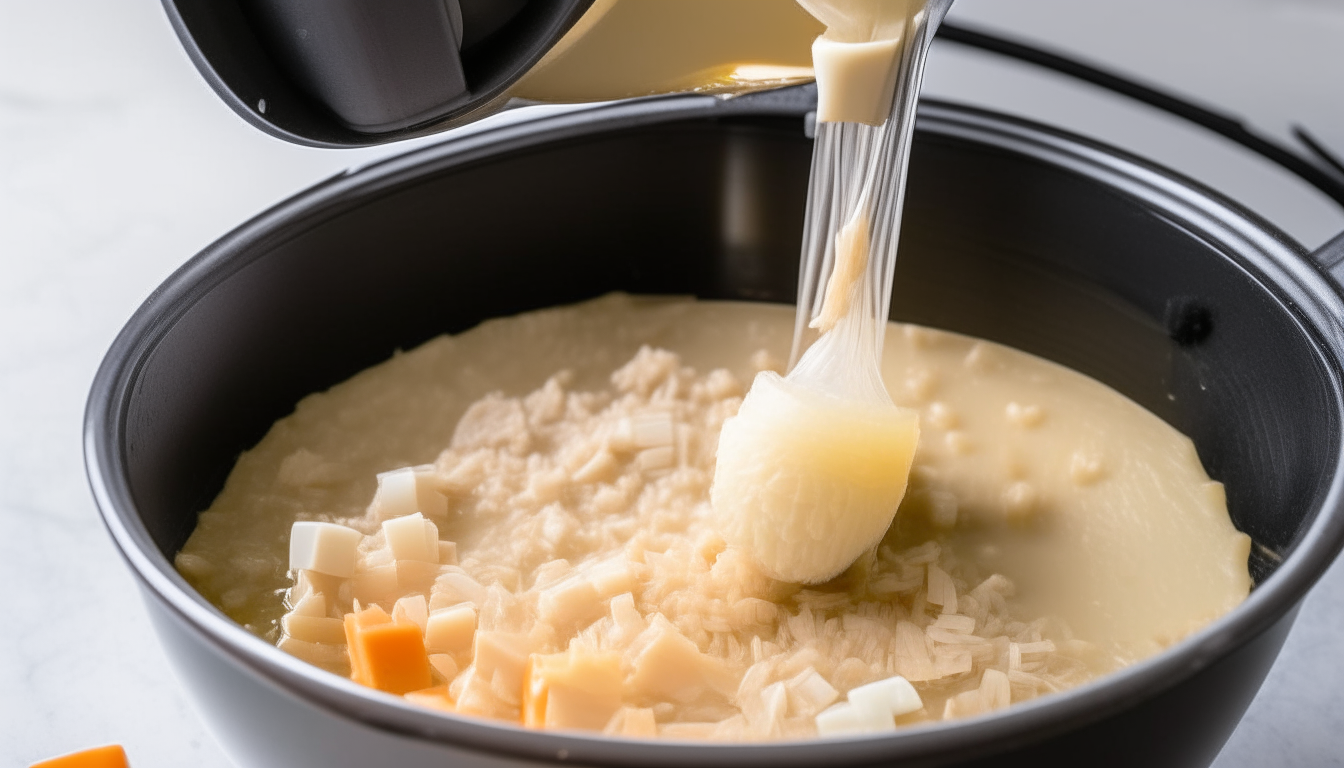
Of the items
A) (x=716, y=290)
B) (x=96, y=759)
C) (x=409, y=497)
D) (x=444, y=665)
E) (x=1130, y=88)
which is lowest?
(x=96, y=759)

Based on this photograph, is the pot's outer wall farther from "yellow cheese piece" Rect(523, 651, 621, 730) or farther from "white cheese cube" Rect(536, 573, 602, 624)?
"white cheese cube" Rect(536, 573, 602, 624)

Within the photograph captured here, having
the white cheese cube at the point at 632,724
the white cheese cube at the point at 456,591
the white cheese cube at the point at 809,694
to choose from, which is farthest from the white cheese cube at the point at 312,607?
the white cheese cube at the point at 809,694

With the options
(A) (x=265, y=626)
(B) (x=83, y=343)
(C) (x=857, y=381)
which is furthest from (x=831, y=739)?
(B) (x=83, y=343)

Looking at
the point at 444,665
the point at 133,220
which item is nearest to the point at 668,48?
the point at 444,665

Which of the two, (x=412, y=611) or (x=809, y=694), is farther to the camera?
(x=412, y=611)

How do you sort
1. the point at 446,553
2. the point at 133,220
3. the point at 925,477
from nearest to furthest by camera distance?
1. the point at 446,553
2. the point at 925,477
3. the point at 133,220

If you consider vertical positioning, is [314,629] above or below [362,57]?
below

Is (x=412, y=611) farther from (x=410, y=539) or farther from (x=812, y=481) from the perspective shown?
(x=812, y=481)
